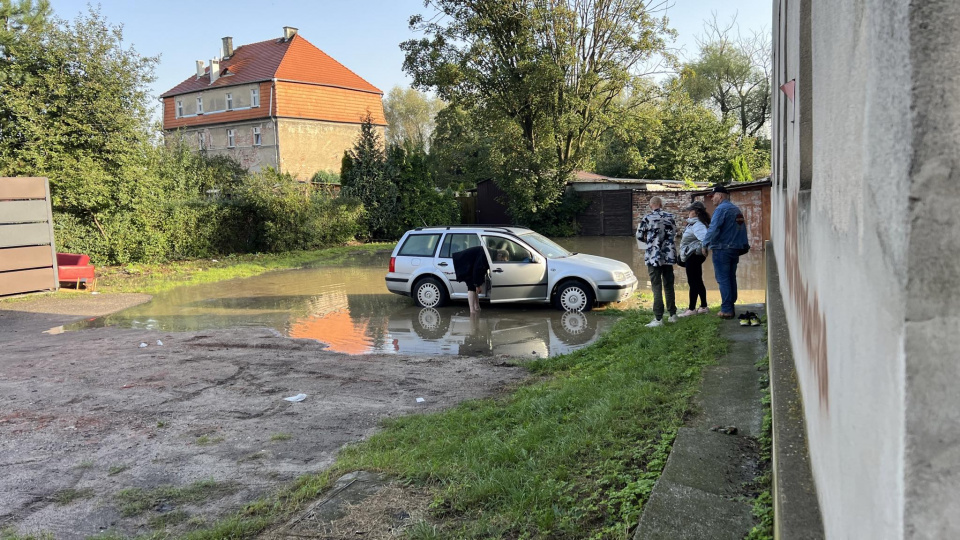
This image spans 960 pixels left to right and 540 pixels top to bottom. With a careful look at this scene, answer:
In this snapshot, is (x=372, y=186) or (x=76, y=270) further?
(x=372, y=186)

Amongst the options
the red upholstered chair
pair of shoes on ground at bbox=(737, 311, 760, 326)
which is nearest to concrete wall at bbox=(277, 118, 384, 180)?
the red upholstered chair

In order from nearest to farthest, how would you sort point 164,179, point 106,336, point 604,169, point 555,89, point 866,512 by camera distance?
1. point 866,512
2. point 106,336
3. point 164,179
4. point 555,89
5. point 604,169

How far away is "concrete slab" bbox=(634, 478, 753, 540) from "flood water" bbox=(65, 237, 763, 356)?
5.95 m

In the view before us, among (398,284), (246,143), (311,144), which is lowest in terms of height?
(398,284)

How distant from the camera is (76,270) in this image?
17453mm

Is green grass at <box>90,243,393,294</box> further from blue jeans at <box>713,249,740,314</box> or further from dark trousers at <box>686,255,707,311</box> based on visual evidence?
blue jeans at <box>713,249,740,314</box>

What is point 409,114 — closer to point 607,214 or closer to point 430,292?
point 607,214

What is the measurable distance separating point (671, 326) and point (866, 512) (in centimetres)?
867

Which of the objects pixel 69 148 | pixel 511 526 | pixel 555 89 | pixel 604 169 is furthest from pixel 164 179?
pixel 604 169

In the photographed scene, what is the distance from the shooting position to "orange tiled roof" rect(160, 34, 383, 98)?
4919 cm

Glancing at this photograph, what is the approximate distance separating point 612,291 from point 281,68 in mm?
42583

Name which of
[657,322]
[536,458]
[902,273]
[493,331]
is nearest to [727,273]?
[657,322]

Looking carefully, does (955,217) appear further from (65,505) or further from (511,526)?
(65,505)

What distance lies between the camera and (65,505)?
189 inches
